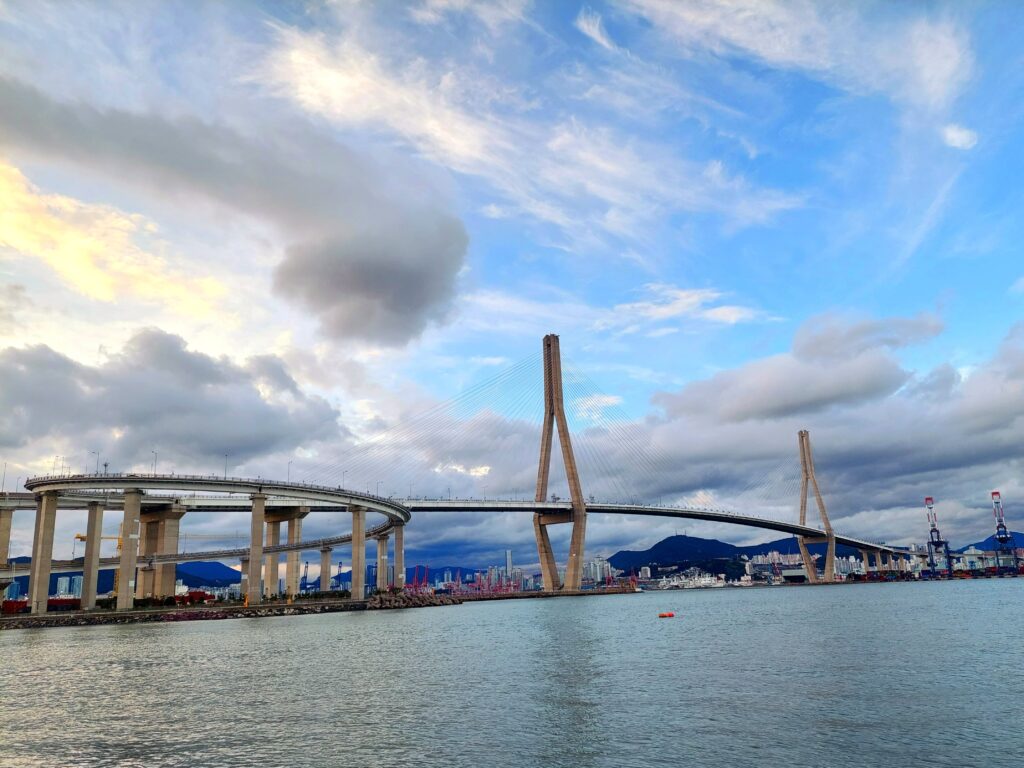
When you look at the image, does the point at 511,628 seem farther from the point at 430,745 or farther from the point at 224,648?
the point at 430,745

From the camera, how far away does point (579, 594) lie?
131 metres

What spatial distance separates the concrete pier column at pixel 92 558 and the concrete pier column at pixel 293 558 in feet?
90.0

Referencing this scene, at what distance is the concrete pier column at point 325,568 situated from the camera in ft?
390

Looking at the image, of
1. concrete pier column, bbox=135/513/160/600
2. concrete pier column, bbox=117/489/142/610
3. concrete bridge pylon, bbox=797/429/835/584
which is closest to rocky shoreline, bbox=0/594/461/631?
concrete pier column, bbox=117/489/142/610

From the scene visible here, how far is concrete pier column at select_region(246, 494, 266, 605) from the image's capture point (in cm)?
8606

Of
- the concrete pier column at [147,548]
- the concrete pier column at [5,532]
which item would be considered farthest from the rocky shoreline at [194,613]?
the concrete pier column at [147,548]

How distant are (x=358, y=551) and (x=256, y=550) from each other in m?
14.2

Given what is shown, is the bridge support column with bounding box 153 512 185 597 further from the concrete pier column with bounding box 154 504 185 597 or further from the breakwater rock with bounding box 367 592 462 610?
the breakwater rock with bounding box 367 592 462 610

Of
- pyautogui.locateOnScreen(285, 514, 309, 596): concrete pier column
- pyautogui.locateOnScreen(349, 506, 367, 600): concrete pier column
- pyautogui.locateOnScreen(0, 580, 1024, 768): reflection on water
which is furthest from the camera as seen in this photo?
pyautogui.locateOnScreen(285, 514, 309, 596): concrete pier column

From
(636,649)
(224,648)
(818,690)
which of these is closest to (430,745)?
(818,690)

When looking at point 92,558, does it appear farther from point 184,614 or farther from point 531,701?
point 531,701

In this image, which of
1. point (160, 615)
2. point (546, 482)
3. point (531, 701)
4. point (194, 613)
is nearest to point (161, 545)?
point (194, 613)

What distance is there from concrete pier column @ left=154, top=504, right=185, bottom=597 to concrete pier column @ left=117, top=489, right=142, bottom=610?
2097cm

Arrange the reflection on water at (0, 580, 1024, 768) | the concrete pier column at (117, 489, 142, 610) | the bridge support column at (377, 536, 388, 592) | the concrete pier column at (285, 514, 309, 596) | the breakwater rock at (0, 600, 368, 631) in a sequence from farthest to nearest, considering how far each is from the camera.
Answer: the bridge support column at (377, 536, 388, 592)
the concrete pier column at (285, 514, 309, 596)
the concrete pier column at (117, 489, 142, 610)
the breakwater rock at (0, 600, 368, 631)
the reflection on water at (0, 580, 1024, 768)
